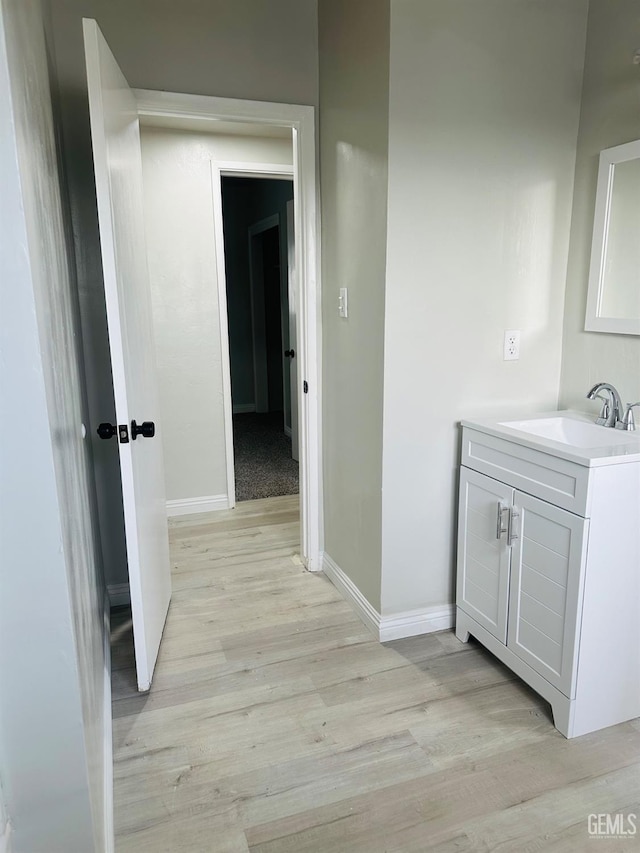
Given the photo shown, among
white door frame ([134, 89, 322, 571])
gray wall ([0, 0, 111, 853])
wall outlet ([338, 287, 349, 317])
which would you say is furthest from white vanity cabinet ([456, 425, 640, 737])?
gray wall ([0, 0, 111, 853])

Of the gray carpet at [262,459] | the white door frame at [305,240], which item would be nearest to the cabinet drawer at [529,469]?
the white door frame at [305,240]

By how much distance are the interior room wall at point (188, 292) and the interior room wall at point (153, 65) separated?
1.03 meters

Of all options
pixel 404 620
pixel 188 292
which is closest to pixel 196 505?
pixel 188 292

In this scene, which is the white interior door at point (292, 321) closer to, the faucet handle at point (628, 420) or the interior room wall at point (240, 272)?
the interior room wall at point (240, 272)

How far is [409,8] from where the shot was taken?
1.97 meters

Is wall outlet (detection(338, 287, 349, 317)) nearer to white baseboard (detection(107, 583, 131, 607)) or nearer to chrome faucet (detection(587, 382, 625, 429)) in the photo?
chrome faucet (detection(587, 382, 625, 429))

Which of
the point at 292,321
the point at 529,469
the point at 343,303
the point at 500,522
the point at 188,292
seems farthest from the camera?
the point at 292,321

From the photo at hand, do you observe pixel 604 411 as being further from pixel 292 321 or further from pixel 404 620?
pixel 292 321

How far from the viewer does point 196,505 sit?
3.79 m

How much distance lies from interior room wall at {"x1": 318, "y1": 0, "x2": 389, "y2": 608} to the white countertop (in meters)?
0.43

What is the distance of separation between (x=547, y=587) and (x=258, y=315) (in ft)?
17.4

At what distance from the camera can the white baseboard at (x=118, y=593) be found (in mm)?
2707

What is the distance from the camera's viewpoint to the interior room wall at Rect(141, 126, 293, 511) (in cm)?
344

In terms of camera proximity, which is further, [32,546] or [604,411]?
[604,411]
